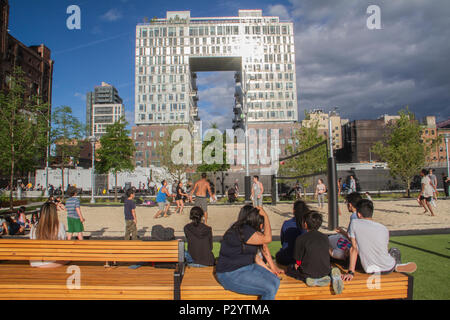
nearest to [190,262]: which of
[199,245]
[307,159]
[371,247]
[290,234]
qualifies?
[199,245]

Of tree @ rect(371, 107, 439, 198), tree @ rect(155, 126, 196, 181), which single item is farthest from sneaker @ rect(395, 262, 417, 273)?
tree @ rect(155, 126, 196, 181)

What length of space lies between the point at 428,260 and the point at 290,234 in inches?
138

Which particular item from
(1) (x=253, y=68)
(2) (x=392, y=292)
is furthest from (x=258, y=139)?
(2) (x=392, y=292)

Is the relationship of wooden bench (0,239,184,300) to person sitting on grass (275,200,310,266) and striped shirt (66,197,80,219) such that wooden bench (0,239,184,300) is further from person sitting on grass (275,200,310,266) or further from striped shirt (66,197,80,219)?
striped shirt (66,197,80,219)

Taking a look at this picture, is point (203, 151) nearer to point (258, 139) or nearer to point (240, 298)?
point (240, 298)

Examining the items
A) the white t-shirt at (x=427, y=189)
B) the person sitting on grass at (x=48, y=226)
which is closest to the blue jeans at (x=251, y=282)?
the person sitting on grass at (x=48, y=226)

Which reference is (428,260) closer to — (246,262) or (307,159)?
(246,262)

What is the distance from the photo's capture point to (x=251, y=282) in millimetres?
3553
